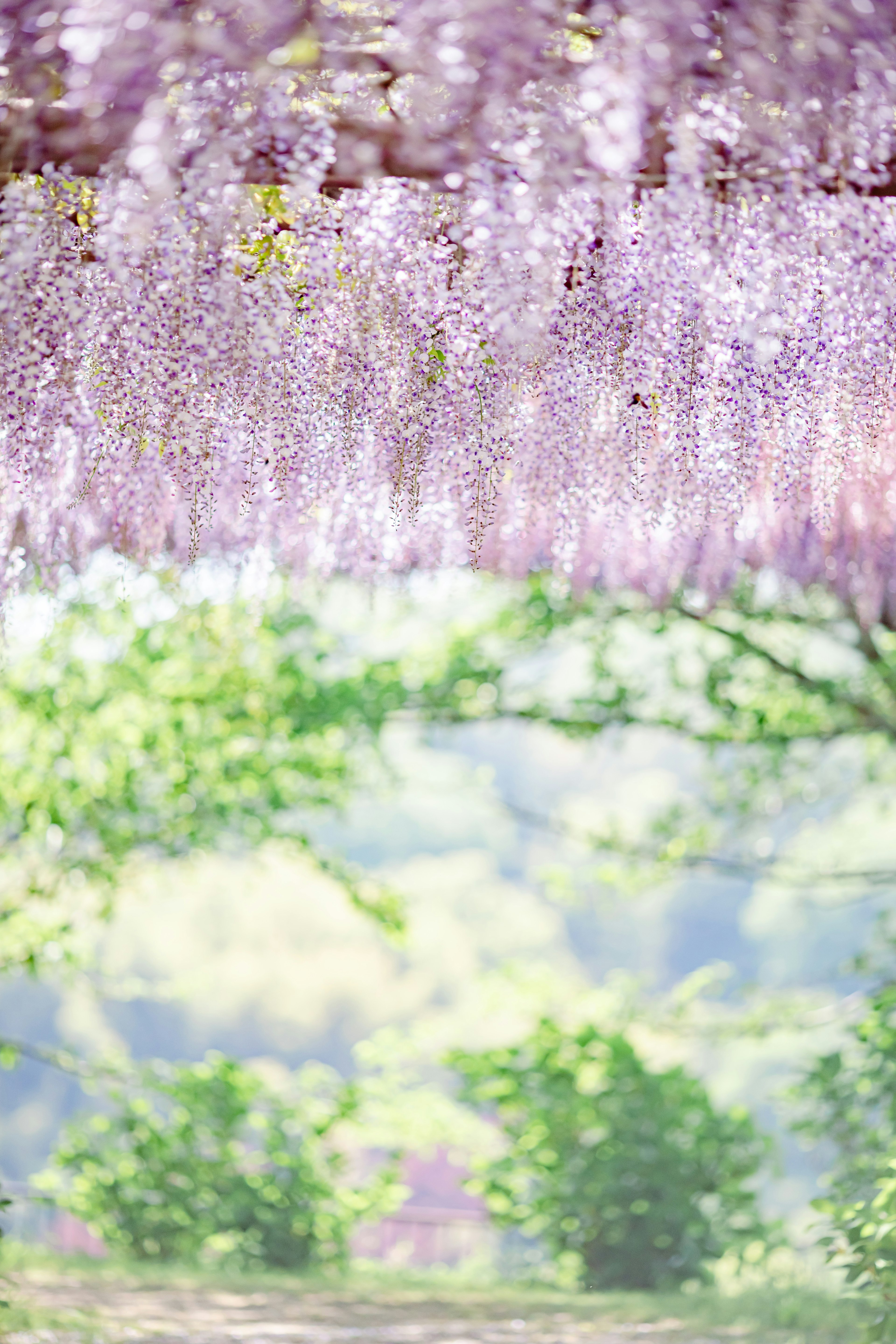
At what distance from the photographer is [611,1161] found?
4773 mm

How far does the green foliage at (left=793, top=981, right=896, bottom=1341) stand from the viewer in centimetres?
290

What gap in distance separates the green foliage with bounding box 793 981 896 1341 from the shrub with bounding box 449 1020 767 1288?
502 mm

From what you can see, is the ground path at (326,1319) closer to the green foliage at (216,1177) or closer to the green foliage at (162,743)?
the green foliage at (216,1177)

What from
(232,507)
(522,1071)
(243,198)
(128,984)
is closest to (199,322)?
(243,198)

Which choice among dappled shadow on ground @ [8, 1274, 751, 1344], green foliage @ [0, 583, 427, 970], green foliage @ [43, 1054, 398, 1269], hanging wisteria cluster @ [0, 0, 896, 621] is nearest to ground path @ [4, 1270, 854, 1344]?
dappled shadow on ground @ [8, 1274, 751, 1344]

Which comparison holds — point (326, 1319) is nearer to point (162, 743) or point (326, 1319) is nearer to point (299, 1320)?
point (299, 1320)

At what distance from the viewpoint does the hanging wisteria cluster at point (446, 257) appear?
165cm

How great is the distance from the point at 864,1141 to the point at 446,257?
3576 millimetres

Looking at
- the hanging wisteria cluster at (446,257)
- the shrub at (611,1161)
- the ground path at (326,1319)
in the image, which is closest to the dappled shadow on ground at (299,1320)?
the ground path at (326,1319)

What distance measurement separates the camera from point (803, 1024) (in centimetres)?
530

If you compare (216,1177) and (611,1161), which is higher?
(611,1161)

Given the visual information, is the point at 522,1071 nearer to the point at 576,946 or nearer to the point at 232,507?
the point at 232,507

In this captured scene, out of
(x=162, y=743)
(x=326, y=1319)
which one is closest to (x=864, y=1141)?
(x=326, y=1319)

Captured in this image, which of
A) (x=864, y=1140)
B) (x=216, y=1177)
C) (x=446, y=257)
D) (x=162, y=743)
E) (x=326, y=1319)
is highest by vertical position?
(x=446, y=257)
